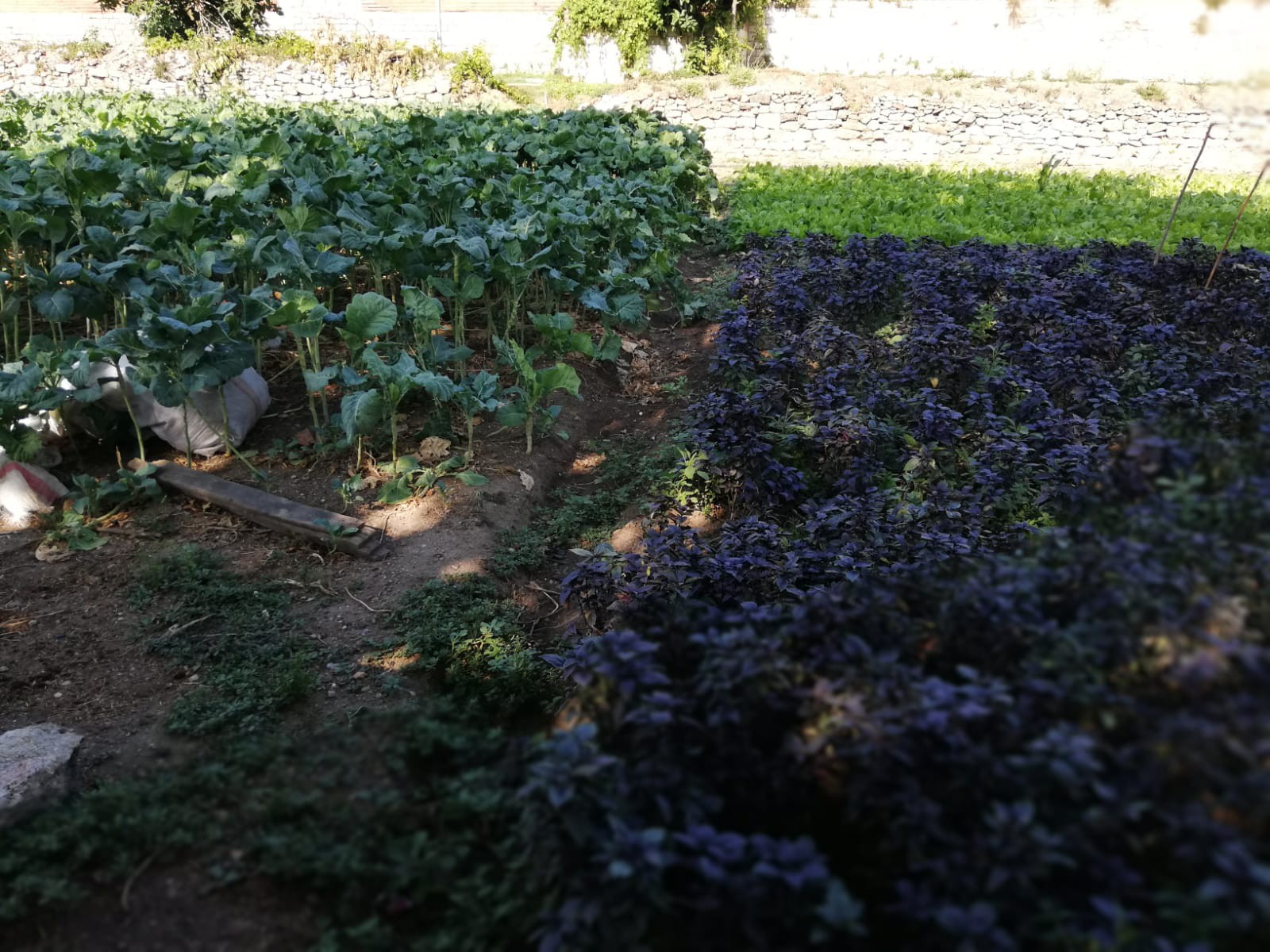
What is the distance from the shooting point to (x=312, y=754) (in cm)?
229

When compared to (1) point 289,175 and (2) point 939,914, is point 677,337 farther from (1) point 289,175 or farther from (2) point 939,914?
(2) point 939,914

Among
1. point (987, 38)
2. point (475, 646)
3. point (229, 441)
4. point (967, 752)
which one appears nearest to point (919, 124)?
point (987, 38)

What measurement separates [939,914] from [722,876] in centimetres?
35

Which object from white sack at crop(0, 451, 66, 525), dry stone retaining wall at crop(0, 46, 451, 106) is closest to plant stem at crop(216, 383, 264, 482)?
white sack at crop(0, 451, 66, 525)

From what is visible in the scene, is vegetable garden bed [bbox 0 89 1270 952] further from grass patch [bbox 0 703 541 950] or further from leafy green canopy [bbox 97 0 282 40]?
leafy green canopy [bbox 97 0 282 40]

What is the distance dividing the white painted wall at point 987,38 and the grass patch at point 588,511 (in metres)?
17.9

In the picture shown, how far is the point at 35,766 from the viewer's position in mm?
2803

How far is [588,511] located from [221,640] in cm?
186

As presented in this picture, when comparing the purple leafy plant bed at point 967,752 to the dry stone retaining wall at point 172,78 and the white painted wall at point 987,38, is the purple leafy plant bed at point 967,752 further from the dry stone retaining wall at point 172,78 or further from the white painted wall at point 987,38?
the white painted wall at point 987,38

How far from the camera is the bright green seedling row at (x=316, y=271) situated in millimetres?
4488

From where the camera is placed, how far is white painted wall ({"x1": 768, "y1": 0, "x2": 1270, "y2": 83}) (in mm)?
19188

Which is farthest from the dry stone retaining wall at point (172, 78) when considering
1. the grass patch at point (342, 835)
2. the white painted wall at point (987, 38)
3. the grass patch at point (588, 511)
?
the grass patch at point (342, 835)

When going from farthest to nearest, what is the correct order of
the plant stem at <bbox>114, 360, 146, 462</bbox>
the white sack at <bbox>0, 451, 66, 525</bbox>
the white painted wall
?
the white painted wall
the plant stem at <bbox>114, 360, 146, 462</bbox>
the white sack at <bbox>0, 451, 66, 525</bbox>

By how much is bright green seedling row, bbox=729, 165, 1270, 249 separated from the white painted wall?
299 inches
